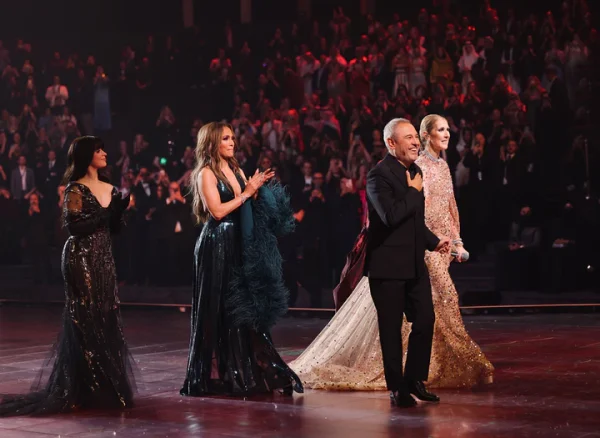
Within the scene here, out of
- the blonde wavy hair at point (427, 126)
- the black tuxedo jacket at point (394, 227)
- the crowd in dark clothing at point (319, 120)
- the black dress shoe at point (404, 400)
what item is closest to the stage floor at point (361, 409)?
the black dress shoe at point (404, 400)

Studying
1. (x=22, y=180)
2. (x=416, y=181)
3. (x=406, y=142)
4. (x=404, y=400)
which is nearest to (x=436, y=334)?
(x=404, y=400)

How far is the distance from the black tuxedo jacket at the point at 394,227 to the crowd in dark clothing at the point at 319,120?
6497mm

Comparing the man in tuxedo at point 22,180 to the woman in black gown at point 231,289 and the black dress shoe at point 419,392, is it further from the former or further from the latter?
the black dress shoe at point 419,392

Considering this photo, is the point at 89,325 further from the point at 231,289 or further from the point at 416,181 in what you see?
the point at 416,181

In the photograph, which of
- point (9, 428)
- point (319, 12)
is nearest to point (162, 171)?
point (319, 12)

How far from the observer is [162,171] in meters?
13.9

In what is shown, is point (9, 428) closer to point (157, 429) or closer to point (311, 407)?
point (157, 429)

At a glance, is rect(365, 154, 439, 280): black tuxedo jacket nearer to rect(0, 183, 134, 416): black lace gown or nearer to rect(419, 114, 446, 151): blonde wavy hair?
rect(419, 114, 446, 151): blonde wavy hair

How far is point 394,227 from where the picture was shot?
5.13 meters

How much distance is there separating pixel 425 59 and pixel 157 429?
401 inches

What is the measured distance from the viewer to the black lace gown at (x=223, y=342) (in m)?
5.76

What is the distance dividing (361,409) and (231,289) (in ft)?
3.54

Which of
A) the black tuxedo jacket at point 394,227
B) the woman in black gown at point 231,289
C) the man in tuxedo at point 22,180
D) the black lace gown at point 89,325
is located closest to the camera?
the black tuxedo jacket at point 394,227

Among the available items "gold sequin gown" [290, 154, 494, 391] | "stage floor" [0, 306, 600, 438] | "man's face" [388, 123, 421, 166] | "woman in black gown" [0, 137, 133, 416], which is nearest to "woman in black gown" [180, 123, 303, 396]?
"stage floor" [0, 306, 600, 438]
